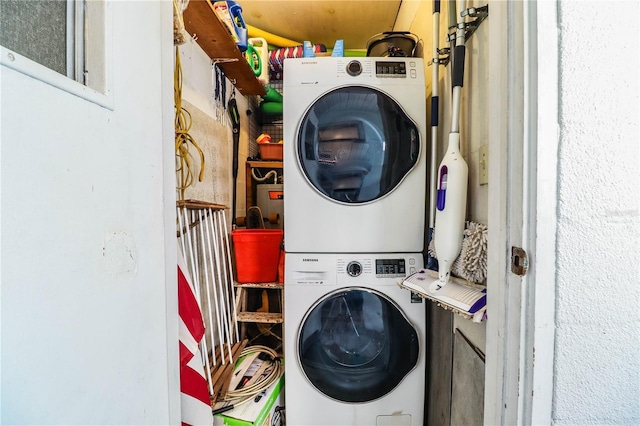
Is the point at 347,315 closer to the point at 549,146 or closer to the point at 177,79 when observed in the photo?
the point at 549,146

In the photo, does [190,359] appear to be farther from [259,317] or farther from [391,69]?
[391,69]

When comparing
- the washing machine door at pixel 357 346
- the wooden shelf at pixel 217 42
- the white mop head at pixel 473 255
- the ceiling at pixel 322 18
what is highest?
the ceiling at pixel 322 18

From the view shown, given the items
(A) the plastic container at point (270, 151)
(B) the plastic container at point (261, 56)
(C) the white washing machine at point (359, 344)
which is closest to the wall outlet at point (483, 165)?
(C) the white washing machine at point (359, 344)

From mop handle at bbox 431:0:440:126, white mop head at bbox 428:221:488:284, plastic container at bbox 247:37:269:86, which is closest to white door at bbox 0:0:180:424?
white mop head at bbox 428:221:488:284

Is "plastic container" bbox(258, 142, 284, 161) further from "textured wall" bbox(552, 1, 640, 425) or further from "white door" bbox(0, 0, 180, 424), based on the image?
"textured wall" bbox(552, 1, 640, 425)

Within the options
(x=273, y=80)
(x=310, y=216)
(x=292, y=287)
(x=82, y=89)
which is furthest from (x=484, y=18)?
(x=273, y=80)

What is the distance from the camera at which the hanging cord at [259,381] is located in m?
1.13

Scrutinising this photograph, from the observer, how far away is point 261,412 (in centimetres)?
109

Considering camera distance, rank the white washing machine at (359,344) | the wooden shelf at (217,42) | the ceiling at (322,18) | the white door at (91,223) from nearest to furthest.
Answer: the white door at (91,223) → the wooden shelf at (217,42) → the white washing machine at (359,344) → the ceiling at (322,18)

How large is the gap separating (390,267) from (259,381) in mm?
815

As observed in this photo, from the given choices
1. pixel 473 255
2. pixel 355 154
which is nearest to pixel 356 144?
pixel 355 154

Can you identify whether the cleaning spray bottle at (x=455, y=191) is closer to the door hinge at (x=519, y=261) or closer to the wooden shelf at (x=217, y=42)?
the door hinge at (x=519, y=261)

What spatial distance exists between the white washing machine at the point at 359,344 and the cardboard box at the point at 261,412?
0.08 meters

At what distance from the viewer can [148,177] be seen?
1.84 ft
